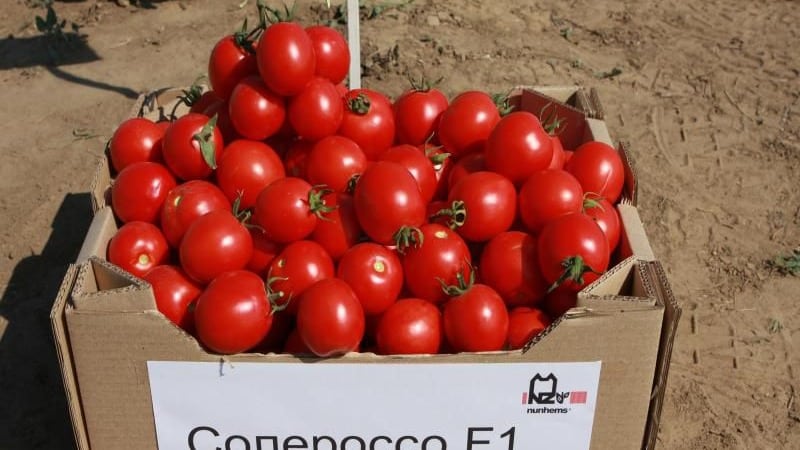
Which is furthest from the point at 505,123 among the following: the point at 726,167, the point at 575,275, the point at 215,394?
the point at 726,167

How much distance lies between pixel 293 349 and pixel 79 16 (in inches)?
183

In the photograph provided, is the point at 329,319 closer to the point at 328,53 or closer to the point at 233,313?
the point at 233,313

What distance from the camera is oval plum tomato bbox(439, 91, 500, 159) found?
2.58 meters

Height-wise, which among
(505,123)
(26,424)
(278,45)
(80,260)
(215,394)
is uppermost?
(278,45)

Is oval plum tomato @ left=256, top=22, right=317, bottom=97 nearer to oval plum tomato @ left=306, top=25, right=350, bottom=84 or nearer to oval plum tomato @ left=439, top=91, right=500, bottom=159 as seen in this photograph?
oval plum tomato @ left=306, top=25, right=350, bottom=84

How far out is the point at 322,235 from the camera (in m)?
2.30

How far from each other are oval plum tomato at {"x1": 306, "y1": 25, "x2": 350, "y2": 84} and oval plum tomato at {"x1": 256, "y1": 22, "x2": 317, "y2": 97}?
0.45 feet

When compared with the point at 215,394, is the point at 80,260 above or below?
above

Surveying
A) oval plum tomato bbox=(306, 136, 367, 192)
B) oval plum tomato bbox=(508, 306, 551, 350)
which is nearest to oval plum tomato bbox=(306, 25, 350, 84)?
oval plum tomato bbox=(306, 136, 367, 192)

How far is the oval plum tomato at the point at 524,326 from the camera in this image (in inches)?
84.8

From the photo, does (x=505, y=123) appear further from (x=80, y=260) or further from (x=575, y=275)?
(x=80, y=260)

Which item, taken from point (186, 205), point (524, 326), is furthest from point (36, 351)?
point (524, 326)

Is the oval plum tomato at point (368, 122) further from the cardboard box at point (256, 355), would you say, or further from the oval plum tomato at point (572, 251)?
the cardboard box at point (256, 355)

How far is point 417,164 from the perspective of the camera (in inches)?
97.0
